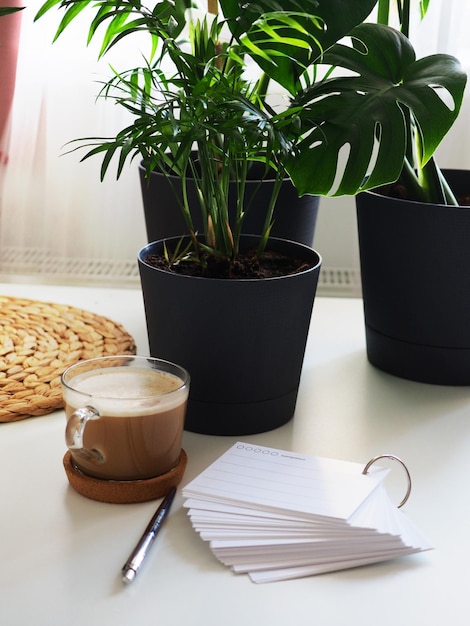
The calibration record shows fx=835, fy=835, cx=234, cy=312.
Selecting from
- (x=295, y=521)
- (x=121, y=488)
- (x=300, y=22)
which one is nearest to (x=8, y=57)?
(x=300, y=22)

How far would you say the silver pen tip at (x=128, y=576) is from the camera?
60cm

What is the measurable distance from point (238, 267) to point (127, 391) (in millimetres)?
198

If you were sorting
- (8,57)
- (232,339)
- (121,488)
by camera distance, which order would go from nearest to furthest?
1. (121,488)
2. (232,339)
3. (8,57)

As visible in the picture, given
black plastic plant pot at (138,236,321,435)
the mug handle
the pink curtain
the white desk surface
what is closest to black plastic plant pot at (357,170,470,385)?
the white desk surface

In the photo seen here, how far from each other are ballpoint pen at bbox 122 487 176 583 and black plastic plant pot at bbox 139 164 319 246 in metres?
0.42

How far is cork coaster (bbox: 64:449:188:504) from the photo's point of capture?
0.71m

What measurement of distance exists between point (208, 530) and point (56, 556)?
4.6 inches

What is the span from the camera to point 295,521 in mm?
647

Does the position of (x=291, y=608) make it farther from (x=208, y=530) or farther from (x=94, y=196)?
(x=94, y=196)

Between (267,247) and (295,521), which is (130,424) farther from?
(267,247)

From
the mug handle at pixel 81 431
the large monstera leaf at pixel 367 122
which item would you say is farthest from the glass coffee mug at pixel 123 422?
the large monstera leaf at pixel 367 122

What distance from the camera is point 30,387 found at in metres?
0.92

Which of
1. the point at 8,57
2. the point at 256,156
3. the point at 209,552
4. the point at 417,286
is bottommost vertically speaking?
the point at 209,552

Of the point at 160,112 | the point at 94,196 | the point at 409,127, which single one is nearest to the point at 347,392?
the point at 409,127
